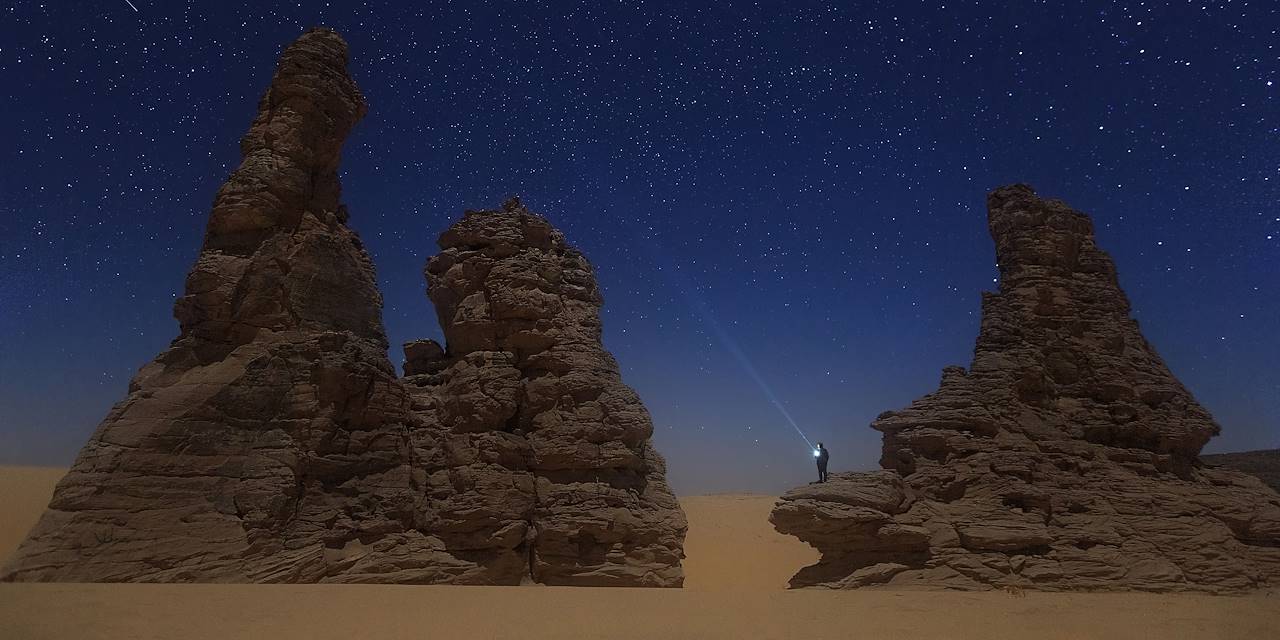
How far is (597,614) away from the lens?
776cm

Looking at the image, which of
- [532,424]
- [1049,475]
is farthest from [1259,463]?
[532,424]

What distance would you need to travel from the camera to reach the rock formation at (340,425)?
11.3 metres

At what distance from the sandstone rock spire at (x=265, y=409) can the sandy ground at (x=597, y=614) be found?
202 cm

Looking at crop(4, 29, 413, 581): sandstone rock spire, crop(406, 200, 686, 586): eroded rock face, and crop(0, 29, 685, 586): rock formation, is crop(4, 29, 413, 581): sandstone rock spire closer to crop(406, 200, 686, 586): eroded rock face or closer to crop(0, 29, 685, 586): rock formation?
crop(0, 29, 685, 586): rock formation

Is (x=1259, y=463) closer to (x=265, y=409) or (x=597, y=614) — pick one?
(x=597, y=614)

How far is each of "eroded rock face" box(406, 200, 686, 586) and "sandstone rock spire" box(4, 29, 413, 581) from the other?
134 cm

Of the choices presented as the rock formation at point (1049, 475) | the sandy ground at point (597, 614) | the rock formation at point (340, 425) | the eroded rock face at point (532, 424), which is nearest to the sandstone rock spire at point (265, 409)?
the rock formation at point (340, 425)

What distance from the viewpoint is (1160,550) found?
12.0 meters

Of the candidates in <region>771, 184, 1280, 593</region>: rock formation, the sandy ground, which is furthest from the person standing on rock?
the sandy ground

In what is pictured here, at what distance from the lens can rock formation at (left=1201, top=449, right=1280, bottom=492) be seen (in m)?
23.2

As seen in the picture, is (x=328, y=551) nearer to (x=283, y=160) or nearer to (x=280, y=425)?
(x=280, y=425)

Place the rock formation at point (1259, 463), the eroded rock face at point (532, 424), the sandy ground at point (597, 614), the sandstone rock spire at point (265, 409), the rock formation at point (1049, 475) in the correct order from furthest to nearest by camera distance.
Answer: the rock formation at point (1259, 463)
the eroded rock face at point (532, 424)
the rock formation at point (1049, 475)
the sandstone rock spire at point (265, 409)
the sandy ground at point (597, 614)

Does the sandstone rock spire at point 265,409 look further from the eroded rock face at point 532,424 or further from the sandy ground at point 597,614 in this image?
the sandy ground at point 597,614

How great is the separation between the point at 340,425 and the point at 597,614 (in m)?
8.73
